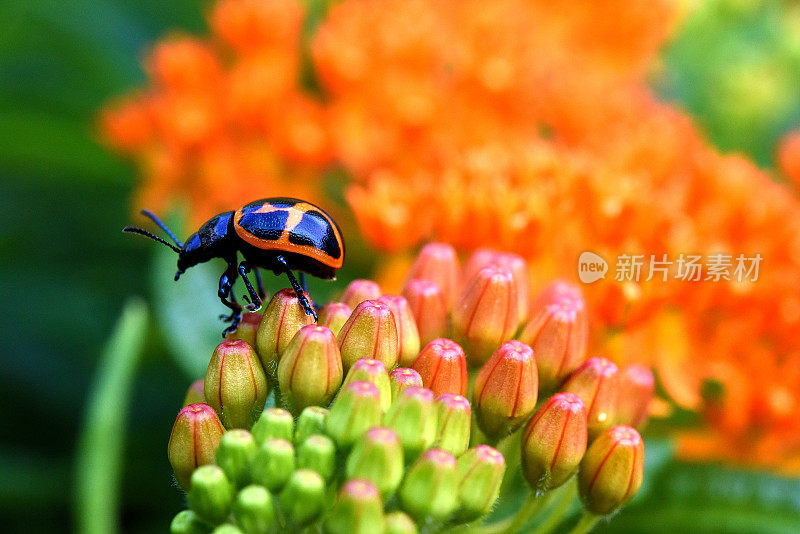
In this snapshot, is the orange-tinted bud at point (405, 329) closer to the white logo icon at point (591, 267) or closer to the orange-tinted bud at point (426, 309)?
the orange-tinted bud at point (426, 309)

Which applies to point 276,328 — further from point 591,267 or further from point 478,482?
point 591,267

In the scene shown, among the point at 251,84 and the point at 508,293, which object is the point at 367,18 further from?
the point at 508,293

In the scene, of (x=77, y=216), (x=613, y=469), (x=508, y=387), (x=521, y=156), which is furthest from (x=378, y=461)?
(x=77, y=216)

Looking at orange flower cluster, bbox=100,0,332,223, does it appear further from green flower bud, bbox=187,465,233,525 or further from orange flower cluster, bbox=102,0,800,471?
green flower bud, bbox=187,465,233,525

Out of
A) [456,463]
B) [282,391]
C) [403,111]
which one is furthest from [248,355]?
[403,111]

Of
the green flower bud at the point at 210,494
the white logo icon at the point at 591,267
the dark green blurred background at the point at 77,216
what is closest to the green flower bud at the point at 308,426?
the green flower bud at the point at 210,494


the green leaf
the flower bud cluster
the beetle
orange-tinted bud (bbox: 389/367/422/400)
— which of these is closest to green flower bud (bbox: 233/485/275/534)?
the flower bud cluster
